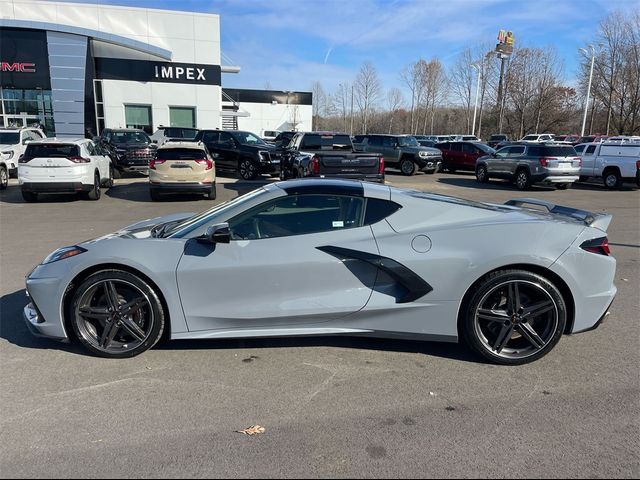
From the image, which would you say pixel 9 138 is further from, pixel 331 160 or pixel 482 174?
pixel 482 174

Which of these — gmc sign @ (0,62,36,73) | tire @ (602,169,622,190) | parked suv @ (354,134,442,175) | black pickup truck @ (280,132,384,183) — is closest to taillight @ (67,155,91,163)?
black pickup truck @ (280,132,384,183)

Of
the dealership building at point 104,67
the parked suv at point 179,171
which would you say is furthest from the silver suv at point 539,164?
the dealership building at point 104,67

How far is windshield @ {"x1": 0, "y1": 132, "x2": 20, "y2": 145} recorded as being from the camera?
17734 mm

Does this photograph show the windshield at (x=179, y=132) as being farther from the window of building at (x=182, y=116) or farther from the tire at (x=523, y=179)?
the tire at (x=523, y=179)

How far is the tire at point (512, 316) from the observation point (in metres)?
3.66

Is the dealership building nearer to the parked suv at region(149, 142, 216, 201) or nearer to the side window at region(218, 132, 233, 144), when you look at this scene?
the side window at region(218, 132, 233, 144)

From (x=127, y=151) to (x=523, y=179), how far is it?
1619 cm

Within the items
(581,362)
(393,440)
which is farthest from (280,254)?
(581,362)

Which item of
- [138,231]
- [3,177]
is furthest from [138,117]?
[138,231]

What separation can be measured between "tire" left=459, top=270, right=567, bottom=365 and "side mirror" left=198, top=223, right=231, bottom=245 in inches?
76.1

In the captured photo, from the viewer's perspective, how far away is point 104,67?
3100cm

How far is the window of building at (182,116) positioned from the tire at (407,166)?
655 inches

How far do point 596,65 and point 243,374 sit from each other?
59030 millimetres

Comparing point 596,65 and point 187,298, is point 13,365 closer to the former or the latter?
point 187,298
